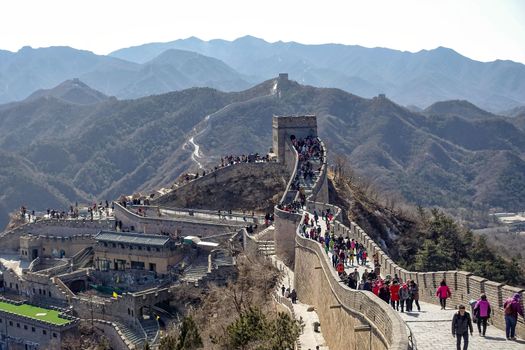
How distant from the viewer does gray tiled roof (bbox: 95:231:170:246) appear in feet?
138

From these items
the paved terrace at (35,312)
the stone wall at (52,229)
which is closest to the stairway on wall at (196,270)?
the paved terrace at (35,312)

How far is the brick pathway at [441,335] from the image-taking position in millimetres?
14547

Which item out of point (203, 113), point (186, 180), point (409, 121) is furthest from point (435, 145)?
point (186, 180)

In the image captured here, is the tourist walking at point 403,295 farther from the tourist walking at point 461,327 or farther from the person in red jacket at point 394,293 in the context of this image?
the tourist walking at point 461,327

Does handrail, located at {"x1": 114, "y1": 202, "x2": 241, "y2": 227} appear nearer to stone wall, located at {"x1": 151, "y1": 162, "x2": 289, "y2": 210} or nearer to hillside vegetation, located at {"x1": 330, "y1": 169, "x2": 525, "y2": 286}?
stone wall, located at {"x1": 151, "y1": 162, "x2": 289, "y2": 210}

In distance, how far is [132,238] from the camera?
43469mm

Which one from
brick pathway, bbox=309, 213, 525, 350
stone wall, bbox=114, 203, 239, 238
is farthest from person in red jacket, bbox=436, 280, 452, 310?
stone wall, bbox=114, 203, 239, 238

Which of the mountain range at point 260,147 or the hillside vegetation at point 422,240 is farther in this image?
the mountain range at point 260,147

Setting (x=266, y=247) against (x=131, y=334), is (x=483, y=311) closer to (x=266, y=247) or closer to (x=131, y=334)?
(x=266, y=247)

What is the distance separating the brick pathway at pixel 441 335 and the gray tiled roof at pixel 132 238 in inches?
1030

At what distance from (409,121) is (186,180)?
127 m

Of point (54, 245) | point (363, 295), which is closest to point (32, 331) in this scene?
point (54, 245)

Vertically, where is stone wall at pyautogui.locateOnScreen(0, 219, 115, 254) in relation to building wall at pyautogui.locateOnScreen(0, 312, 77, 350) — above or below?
above

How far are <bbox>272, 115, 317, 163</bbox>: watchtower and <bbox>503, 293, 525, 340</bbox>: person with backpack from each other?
3729cm
